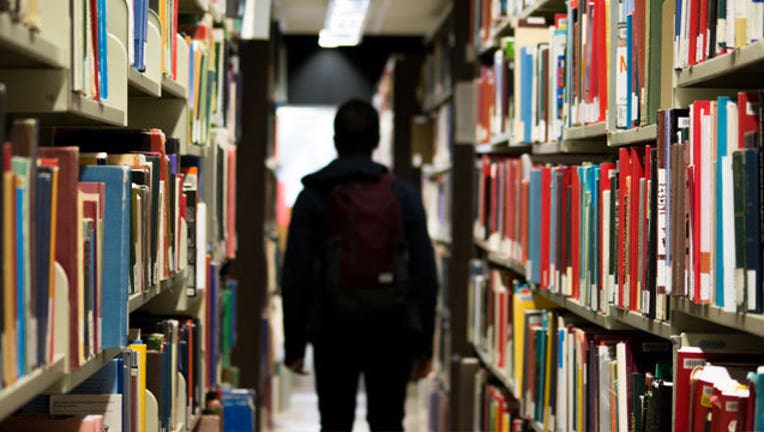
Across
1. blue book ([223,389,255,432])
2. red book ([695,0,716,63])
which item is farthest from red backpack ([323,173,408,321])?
red book ([695,0,716,63])

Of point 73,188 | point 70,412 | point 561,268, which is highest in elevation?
point 73,188

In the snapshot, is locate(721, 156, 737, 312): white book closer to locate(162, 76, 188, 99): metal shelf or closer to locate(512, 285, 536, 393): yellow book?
locate(162, 76, 188, 99): metal shelf

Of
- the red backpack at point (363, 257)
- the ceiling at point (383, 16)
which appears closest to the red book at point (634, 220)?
the red backpack at point (363, 257)

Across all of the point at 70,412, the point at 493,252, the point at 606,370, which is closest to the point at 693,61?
the point at 606,370

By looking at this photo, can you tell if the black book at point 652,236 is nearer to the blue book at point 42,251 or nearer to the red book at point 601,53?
the red book at point 601,53

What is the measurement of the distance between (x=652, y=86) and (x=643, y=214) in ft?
0.83

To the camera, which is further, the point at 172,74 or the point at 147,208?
the point at 172,74

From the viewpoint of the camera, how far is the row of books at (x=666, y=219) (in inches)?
62.0

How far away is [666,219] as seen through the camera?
6.29 feet

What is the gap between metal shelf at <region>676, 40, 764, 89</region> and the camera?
1566 millimetres

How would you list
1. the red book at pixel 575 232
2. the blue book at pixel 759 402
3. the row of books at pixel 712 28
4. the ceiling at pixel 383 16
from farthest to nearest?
the ceiling at pixel 383 16 → the red book at pixel 575 232 → the row of books at pixel 712 28 → the blue book at pixel 759 402

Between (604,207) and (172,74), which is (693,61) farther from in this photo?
(172,74)

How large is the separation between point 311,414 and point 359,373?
10.8ft

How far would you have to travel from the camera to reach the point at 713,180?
5.44 feet
